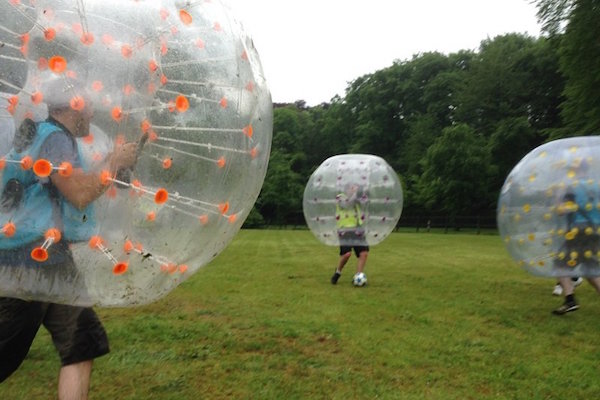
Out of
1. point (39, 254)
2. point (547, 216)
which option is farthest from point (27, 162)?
point (547, 216)

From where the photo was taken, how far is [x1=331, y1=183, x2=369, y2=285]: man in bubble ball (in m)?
8.96

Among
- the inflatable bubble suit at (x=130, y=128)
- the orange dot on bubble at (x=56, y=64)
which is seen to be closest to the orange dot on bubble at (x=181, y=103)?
the inflatable bubble suit at (x=130, y=128)

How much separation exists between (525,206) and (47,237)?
5066 millimetres

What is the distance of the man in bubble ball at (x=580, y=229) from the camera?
566 centimetres

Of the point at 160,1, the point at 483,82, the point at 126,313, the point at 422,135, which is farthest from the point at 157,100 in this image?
the point at 422,135

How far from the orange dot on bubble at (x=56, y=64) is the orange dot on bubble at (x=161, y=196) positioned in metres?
0.61

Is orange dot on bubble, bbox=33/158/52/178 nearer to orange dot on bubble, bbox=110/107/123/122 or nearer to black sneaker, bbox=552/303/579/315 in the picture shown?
orange dot on bubble, bbox=110/107/123/122

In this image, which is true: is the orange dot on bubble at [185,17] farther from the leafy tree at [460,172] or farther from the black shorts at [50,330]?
the leafy tree at [460,172]

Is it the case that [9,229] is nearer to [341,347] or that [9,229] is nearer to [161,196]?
[161,196]

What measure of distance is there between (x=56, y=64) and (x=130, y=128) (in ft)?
1.21

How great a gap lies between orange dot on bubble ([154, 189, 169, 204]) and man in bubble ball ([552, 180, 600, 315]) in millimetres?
4600

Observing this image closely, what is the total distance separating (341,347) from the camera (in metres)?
5.04

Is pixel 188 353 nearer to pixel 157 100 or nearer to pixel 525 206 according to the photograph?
pixel 157 100

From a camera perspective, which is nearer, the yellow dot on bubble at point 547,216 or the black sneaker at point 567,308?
the yellow dot on bubble at point 547,216
